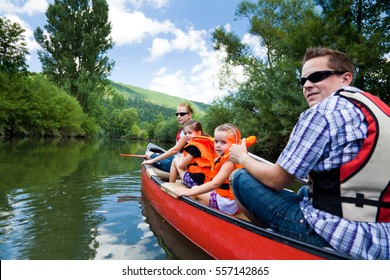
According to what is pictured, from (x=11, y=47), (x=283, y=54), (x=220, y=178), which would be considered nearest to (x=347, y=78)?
(x=220, y=178)

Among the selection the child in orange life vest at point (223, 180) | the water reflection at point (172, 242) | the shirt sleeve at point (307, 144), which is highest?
the shirt sleeve at point (307, 144)

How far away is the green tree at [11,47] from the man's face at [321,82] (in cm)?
2299

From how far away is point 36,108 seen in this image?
28281 millimetres

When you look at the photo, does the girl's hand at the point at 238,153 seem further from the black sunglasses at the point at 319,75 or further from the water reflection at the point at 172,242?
the water reflection at the point at 172,242

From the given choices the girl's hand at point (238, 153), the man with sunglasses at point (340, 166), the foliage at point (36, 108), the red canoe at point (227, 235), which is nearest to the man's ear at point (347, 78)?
the man with sunglasses at point (340, 166)

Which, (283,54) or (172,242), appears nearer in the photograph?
(172,242)

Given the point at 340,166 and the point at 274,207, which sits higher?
the point at 340,166

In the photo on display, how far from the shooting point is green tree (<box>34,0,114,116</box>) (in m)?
31.5

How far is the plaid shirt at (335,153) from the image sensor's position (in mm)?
1679

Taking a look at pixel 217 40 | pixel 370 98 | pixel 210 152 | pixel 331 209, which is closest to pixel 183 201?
pixel 210 152

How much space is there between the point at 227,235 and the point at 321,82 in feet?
4.68

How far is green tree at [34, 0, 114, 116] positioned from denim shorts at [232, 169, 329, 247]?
107ft

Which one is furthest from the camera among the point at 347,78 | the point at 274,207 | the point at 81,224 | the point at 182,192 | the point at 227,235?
the point at 81,224

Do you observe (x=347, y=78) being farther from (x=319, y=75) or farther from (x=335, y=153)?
(x=335, y=153)
